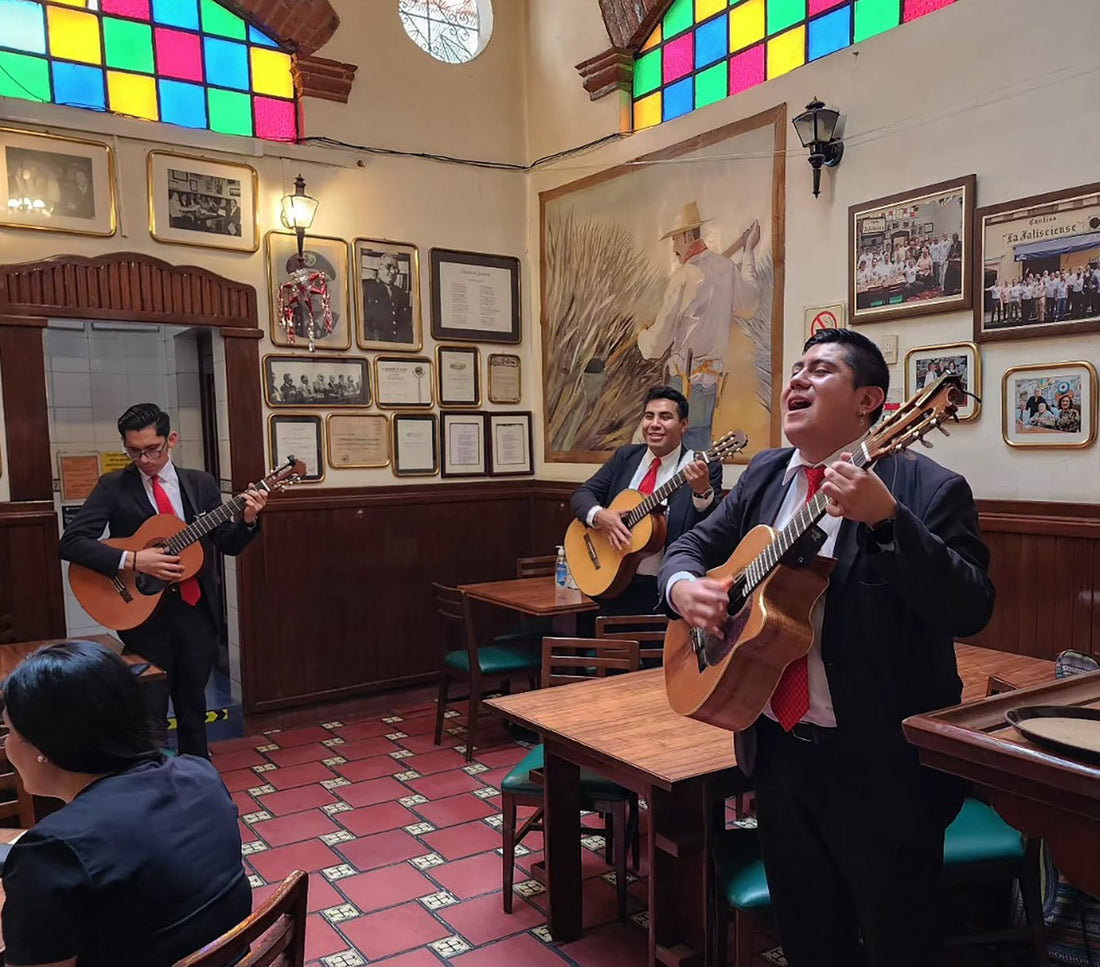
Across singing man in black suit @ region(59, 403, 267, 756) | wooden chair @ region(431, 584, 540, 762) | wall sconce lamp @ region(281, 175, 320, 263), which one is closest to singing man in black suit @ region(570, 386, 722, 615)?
wooden chair @ region(431, 584, 540, 762)

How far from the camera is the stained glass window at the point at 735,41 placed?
4.01 metres

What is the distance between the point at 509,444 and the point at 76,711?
464cm

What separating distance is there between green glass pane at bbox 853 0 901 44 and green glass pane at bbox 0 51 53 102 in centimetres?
408

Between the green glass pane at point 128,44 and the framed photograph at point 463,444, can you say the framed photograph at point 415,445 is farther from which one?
the green glass pane at point 128,44

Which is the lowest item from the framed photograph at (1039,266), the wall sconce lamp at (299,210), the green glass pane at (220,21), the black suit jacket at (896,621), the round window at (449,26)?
the black suit jacket at (896,621)

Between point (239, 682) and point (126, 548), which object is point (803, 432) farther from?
point (239, 682)

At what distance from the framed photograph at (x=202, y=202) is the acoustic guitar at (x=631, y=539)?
266 cm

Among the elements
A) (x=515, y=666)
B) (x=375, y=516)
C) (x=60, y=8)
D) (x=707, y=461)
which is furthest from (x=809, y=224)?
(x=60, y=8)

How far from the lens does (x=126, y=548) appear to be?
3.80 meters

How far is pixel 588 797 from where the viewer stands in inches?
112

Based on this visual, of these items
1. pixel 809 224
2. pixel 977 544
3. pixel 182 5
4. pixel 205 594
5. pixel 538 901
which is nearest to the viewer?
pixel 977 544

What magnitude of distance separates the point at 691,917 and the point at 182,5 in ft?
17.2

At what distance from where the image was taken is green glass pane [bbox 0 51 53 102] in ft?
14.5

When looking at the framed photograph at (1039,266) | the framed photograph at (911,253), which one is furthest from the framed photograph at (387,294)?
the framed photograph at (1039,266)
